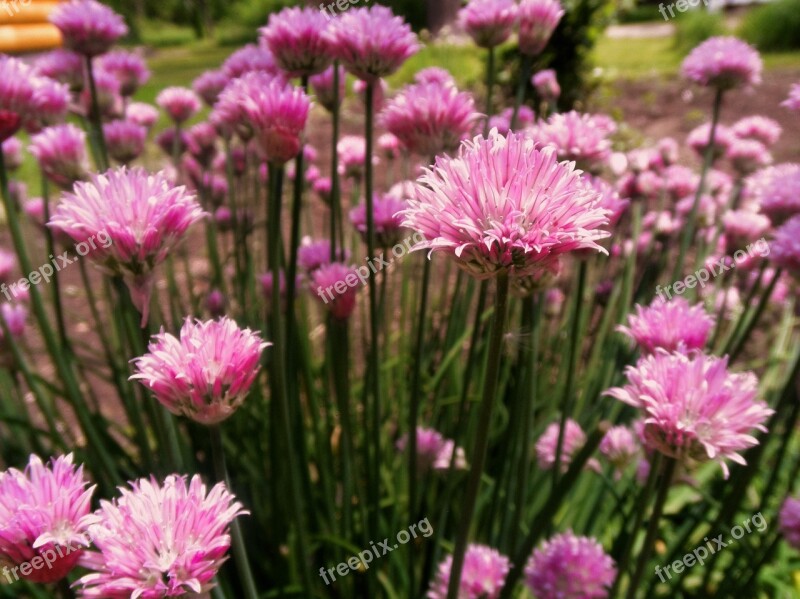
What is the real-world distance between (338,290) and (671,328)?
564 mm

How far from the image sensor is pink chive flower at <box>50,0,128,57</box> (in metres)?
1.43

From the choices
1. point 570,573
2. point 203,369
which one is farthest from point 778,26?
point 203,369

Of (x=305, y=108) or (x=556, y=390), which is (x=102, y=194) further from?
(x=556, y=390)

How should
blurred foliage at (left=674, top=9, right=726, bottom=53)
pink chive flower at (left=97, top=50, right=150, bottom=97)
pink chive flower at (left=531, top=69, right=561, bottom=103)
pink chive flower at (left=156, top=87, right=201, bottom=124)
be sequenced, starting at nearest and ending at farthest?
pink chive flower at (left=531, top=69, right=561, bottom=103) → pink chive flower at (left=97, top=50, right=150, bottom=97) → pink chive flower at (left=156, top=87, right=201, bottom=124) → blurred foliage at (left=674, top=9, right=726, bottom=53)

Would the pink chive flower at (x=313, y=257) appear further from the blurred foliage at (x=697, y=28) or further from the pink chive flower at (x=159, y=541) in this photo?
the blurred foliage at (x=697, y=28)

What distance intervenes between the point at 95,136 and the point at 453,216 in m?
A: 1.10

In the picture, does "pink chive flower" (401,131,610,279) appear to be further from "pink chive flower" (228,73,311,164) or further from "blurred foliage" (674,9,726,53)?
"blurred foliage" (674,9,726,53)

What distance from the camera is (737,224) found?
1656 mm

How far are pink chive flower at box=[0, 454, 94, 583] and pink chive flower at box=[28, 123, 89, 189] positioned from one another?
0.80m

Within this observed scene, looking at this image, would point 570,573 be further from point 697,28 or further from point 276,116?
point 697,28

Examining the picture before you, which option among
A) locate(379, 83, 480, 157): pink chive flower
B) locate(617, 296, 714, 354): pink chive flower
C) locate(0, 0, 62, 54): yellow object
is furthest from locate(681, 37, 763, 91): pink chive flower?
locate(0, 0, 62, 54): yellow object

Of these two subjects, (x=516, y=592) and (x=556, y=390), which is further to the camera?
(x=556, y=390)

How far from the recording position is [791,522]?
109 cm

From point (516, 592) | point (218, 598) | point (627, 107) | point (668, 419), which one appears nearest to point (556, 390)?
point (516, 592)
